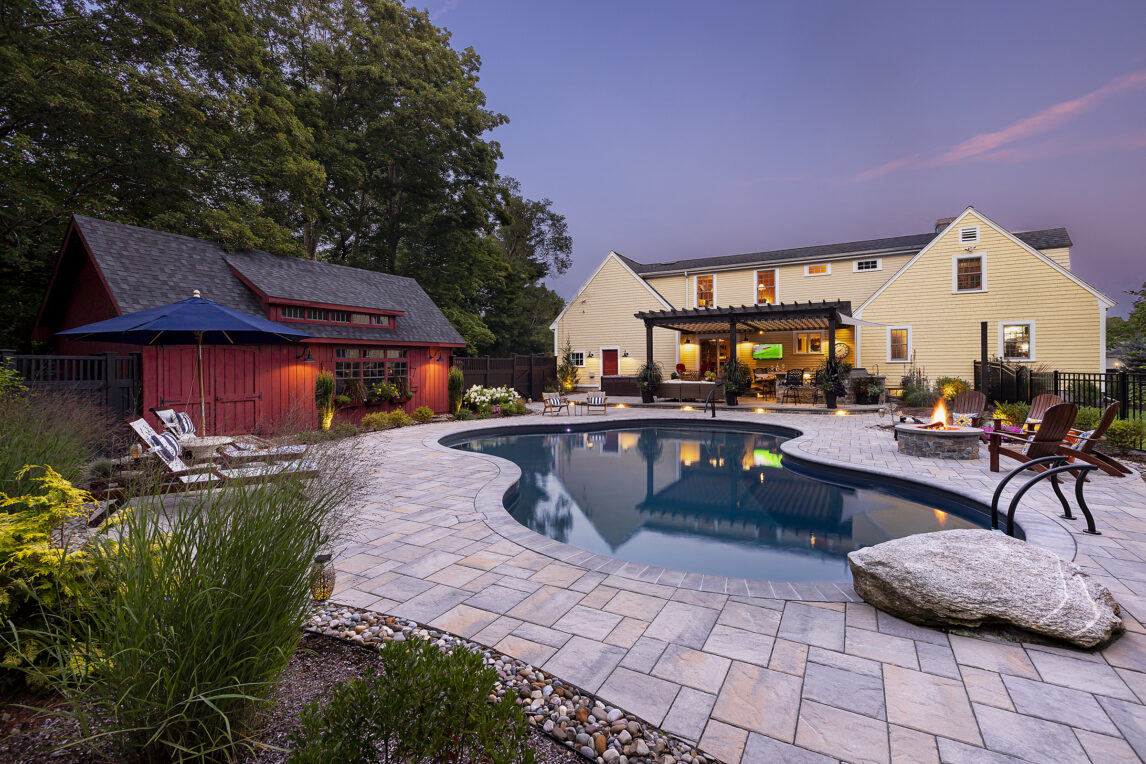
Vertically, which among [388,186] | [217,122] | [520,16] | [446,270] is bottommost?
[446,270]

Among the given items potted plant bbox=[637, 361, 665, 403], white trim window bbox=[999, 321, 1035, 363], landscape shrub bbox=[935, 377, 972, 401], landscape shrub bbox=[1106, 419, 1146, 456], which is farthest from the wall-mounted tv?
landscape shrub bbox=[1106, 419, 1146, 456]

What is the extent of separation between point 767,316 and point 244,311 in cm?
1445

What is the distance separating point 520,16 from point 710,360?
72.0ft

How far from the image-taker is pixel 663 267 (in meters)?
22.3

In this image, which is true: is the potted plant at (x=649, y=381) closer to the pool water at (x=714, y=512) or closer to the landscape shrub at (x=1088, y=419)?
the pool water at (x=714, y=512)

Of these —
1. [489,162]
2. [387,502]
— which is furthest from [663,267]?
[387,502]

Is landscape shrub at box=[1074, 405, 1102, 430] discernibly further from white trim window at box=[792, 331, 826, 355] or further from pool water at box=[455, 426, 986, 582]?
white trim window at box=[792, 331, 826, 355]

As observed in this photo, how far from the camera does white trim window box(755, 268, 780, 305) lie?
64.6ft

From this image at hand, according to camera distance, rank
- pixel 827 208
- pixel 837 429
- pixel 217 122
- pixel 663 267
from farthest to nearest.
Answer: pixel 827 208 → pixel 663 267 → pixel 217 122 → pixel 837 429

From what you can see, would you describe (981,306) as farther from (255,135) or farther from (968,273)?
(255,135)

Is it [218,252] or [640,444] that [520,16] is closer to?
[218,252]

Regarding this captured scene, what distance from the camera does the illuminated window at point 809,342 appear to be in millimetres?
18969

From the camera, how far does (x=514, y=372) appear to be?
1792cm

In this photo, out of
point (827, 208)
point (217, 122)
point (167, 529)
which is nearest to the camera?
point (167, 529)
